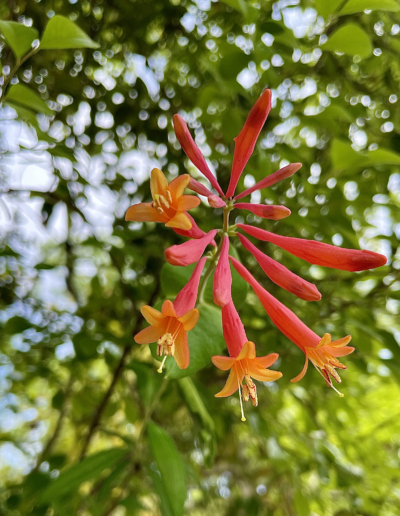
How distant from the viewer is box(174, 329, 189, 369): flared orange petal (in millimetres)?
515

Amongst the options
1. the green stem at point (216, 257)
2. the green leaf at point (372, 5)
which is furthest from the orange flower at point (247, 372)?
the green leaf at point (372, 5)

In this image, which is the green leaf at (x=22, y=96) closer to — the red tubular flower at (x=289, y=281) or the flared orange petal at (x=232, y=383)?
the red tubular flower at (x=289, y=281)

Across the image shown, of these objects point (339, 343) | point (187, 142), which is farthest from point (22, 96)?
point (339, 343)

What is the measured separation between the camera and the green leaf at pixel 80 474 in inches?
31.0

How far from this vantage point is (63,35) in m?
0.59

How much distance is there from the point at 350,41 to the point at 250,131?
293mm

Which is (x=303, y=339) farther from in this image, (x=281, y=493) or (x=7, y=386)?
(x=7, y=386)

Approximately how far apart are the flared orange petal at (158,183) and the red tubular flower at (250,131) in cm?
13

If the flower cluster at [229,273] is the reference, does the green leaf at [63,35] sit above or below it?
above

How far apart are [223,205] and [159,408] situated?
91cm

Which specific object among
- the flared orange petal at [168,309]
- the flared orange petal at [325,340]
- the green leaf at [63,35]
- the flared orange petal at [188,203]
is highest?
the green leaf at [63,35]

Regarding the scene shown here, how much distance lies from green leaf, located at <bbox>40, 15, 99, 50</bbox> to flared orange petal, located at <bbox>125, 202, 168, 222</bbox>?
0.25 metres

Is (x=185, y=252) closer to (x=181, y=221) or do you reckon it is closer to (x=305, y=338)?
(x=181, y=221)

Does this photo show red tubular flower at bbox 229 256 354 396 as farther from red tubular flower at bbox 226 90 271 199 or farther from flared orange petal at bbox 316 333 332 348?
red tubular flower at bbox 226 90 271 199
